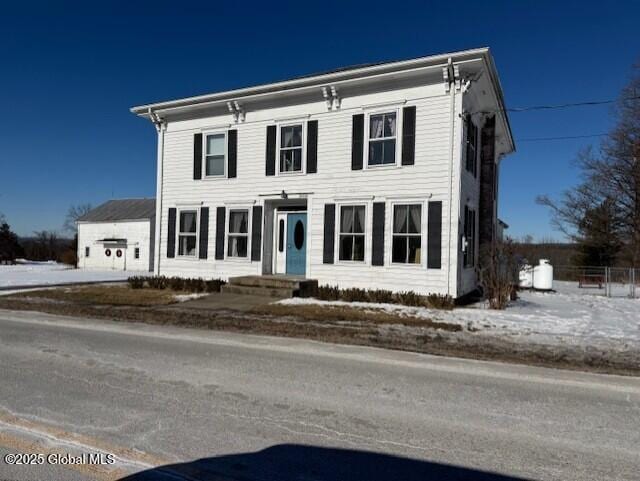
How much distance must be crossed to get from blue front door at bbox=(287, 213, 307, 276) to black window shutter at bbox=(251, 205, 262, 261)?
1052 mm

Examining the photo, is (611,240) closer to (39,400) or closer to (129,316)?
(129,316)

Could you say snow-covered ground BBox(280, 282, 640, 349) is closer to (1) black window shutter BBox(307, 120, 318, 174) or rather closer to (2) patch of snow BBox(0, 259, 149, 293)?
(1) black window shutter BBox(307, 120, 318, 174)

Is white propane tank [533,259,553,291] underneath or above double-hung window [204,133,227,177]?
underneath

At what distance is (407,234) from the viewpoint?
13969 mm

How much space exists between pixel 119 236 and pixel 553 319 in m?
31.2

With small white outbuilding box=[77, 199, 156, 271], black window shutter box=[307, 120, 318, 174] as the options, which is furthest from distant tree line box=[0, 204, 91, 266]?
black window shutter box=[307, 120, 318, 174]

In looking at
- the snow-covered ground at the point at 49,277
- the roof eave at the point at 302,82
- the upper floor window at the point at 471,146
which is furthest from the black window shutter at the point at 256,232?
the snow-covered ground at the point at 49,277

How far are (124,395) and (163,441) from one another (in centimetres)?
147

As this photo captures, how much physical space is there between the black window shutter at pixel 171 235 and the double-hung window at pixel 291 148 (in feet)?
17.6

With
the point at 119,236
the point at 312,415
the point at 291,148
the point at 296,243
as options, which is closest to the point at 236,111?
the point at 291,148

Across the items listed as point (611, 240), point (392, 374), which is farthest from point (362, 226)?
point (611, 240)

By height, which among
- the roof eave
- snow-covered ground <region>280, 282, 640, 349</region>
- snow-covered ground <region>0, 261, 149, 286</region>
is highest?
the roof eave

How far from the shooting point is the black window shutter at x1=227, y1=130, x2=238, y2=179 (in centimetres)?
1705

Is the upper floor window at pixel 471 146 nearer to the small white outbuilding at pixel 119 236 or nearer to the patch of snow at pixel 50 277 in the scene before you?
the patch of snow at pixel 50 277
